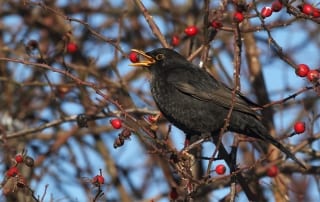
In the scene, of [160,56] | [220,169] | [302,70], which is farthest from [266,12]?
[160,56]

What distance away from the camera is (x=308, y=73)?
518 cm

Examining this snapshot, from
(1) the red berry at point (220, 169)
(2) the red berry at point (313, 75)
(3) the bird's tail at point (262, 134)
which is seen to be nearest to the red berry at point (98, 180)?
(1) the red berry at point (220, 169)

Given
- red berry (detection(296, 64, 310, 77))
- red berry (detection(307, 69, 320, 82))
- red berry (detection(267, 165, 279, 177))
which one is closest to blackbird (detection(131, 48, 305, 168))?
red berry (detection(267, 165, 279, 177))

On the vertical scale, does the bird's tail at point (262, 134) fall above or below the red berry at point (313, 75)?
above

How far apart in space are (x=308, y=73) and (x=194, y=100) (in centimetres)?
144

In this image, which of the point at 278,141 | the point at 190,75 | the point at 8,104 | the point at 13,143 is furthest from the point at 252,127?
the point at 8,104

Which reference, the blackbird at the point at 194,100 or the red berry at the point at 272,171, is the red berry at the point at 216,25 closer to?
the blackbird at the point at 194,100

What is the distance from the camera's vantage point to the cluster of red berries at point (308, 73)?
5.05m

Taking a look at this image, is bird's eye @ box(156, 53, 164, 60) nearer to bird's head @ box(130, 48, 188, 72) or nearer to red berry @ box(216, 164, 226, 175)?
bird's head @ box(130, 48, 188, 72)

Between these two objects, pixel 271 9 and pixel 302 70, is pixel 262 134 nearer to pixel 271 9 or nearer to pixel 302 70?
pixel 302 70

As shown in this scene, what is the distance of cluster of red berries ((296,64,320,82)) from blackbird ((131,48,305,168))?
88 centimetres

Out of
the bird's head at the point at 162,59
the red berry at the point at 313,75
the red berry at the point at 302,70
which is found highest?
the bird's head at the point at 162,59

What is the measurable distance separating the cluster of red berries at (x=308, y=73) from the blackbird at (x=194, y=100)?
88 cm

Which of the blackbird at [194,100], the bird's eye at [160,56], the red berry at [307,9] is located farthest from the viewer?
the bird's eye at [160,56]
